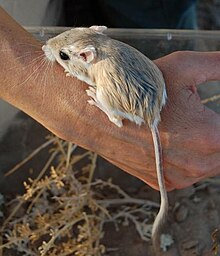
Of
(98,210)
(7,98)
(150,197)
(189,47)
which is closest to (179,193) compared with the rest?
(150,197)

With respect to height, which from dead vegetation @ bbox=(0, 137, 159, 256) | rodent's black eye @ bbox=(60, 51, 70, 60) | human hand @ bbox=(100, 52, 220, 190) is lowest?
dead vegetation @ bbox=(0, 137, 159, 256)

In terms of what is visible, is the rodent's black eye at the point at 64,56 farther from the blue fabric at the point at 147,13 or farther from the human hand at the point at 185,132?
the blue fabric at the point at 147,13

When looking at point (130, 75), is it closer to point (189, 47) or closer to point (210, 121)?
point (210, 121)

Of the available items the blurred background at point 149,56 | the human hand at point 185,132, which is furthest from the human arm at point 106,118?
the blurred background at point 149,56

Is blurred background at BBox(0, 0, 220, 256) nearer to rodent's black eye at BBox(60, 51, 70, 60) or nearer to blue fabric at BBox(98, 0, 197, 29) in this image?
blue fabric at BBox(98, 0, 197, 29)

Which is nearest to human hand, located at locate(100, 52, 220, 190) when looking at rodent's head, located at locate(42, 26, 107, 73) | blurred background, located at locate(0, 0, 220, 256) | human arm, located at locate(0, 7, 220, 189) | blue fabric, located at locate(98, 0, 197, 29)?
human arm, located at locate(0, 7, 220, 189)

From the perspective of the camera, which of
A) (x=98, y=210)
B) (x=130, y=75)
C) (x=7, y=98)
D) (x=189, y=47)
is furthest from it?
(x=98, y=210)

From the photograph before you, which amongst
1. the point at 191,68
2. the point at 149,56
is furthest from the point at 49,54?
the point at 149,56
